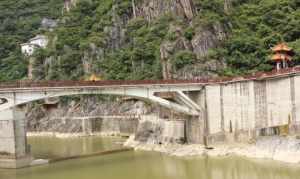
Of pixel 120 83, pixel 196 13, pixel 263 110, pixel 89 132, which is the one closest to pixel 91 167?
pixel 120 83

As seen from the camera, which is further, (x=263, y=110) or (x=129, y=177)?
(x=263, y=110)

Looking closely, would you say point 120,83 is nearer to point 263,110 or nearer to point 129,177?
point 129,177

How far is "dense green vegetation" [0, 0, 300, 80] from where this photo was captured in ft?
196

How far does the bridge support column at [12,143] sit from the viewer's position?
36.8 meters

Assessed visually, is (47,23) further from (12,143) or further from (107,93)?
(12,143)

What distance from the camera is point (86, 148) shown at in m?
49.9

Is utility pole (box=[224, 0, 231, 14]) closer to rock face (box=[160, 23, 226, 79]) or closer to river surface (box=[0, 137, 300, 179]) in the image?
rock face (box=[160, 23, 226, 79])

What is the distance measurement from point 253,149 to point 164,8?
39811mm

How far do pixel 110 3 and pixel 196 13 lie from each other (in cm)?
2339

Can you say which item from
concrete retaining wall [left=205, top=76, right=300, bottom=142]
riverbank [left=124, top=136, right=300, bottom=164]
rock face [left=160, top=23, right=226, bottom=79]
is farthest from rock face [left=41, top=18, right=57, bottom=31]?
concrete retaining wall [left=205, top=76, right=300, bottom=142]

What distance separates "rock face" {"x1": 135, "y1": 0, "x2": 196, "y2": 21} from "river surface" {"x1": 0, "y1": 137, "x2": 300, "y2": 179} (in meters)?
33.4

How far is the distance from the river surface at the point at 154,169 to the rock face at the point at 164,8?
3343 centimetres

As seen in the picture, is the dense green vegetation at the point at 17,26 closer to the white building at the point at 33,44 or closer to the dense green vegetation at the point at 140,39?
the dense green vegetation at the point at 140,39

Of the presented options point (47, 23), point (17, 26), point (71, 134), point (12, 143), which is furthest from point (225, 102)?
point (17, 26)
